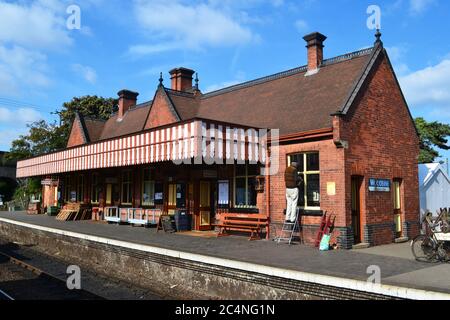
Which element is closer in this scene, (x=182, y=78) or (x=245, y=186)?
(x=245, y=186)

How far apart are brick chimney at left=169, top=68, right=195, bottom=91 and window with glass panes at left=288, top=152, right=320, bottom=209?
12.9 m

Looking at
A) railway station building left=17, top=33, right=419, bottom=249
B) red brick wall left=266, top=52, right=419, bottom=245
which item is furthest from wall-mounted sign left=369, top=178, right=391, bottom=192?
red brick wall left=266, top=52, right=419, bottom=245

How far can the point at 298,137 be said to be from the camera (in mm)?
12938

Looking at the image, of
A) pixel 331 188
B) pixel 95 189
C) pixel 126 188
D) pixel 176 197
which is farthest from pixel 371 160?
pixel 95 189

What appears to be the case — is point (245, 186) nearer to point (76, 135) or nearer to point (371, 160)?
point (371, 160)

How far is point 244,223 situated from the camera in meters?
13.9

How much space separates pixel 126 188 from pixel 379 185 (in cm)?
1301

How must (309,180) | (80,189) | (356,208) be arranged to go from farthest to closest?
1. (80,189)
2. (309,180)
3. (356,208)

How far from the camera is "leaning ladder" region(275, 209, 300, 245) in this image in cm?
1262

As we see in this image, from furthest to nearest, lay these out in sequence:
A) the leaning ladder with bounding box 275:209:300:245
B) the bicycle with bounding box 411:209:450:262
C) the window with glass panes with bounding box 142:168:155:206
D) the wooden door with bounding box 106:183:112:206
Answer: the wooden door with bounding box 106:183:112:206
the window with glass panes with bounding box 142:168:155:206
the leaning ladder with bounding box 275:209:300:245
the bicycle with bounding box 411:209:450:262

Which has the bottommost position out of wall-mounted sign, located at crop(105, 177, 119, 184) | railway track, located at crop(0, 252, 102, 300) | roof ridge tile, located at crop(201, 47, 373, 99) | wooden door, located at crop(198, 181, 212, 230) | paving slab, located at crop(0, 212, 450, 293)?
railway track, located at crop(0, 252, 102, 300)

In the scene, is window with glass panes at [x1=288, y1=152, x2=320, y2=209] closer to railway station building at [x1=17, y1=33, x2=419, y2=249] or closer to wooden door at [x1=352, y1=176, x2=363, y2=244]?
railway station building at [x1=17, y1=33, x2=419, y2=249]
